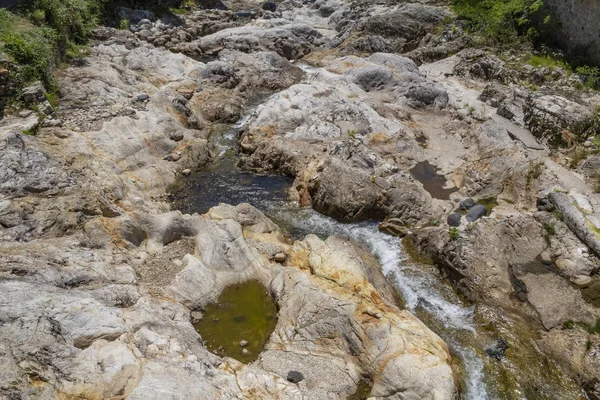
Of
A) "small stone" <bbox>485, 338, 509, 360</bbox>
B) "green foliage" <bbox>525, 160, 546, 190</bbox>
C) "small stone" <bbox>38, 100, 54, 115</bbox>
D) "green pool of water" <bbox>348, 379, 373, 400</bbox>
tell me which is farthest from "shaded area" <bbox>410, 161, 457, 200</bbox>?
A: "small stone" <bbox>38, 100, 54, 115</bbox>

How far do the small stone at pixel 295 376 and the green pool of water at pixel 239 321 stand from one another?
1.28 m

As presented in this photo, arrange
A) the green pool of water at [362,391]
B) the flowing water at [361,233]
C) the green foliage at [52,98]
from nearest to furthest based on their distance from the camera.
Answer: the green pool of water at [362,391]
the flowing water at [361,233]
the green foliage at [52,98]

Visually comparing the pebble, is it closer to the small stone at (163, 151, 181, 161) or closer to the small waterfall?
the small waterfall

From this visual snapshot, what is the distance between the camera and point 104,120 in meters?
20.6

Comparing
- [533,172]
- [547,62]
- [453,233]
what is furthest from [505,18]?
[453,233]

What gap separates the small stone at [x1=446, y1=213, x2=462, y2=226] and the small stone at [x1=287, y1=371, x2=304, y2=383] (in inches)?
390

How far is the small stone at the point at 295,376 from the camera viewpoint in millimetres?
10398

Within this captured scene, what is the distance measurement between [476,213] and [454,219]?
0.97 m

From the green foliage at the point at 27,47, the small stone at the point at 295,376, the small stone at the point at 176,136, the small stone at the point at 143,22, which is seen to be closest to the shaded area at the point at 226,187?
the small stone at the point at 176,136

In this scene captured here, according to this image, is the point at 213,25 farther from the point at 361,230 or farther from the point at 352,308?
the point at 352,308

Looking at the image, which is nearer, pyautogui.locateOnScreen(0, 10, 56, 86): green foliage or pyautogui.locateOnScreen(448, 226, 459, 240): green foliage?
pyautogui.locateOnScreen(448, 226, 459, 240): green foliage

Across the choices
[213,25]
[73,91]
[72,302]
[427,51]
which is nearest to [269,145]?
[73,91]

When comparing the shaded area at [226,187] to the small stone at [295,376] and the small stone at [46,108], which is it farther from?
the small stone at [295,376]

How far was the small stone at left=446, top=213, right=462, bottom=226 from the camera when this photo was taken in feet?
56.6
